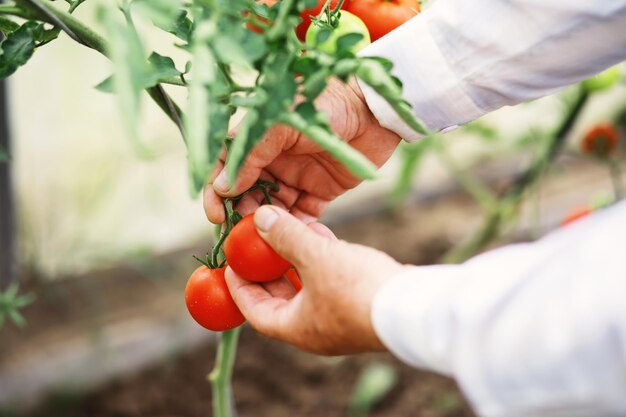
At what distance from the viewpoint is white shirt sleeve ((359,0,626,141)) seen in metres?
0.73

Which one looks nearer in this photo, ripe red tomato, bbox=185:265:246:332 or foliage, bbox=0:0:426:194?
foliage, bbox=0:0:426:194

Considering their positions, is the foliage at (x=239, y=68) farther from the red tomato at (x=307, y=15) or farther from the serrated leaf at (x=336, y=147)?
the red tomato at (x=307, y=15)

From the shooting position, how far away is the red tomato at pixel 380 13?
760mm

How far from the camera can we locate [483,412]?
1.90 feet

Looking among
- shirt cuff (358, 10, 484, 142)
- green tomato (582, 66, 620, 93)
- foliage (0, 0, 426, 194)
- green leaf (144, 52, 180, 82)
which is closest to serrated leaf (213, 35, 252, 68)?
foliage (0, 0, 426, 194)

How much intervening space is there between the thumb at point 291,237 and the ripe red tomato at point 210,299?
7 centimetres

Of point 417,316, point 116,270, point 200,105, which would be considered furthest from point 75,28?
point 116,270

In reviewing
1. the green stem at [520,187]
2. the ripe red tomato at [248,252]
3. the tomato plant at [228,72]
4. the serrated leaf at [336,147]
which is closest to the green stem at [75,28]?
the tomato plant at [228,72]

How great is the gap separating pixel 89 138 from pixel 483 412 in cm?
132

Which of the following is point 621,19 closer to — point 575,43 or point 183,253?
point 575,43

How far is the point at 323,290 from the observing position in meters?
A: 0.64

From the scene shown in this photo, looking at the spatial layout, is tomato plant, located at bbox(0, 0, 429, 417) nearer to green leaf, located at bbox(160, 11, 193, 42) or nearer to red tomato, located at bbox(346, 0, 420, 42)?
green leaf, located at bbox(160, 11, 193, 42)

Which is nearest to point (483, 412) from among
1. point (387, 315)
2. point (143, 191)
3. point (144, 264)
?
point (387, 315)

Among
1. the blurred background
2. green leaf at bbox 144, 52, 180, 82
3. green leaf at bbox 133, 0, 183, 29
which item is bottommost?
the blurred background
